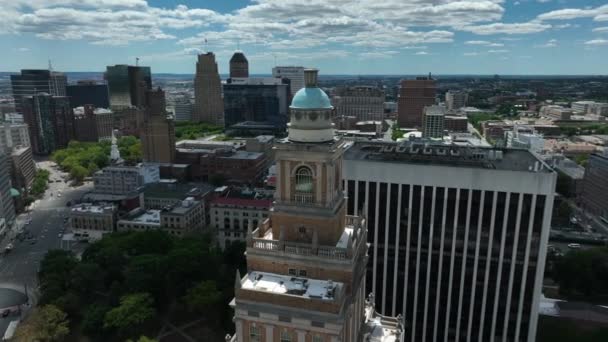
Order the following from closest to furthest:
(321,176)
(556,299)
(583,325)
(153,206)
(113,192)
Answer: (321,176) < (583,325) < (556,299) < (153,206) < (113,192)

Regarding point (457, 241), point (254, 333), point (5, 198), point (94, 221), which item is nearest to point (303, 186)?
point (254, 333)

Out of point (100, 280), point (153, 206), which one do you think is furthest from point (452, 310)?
point (153, 206)

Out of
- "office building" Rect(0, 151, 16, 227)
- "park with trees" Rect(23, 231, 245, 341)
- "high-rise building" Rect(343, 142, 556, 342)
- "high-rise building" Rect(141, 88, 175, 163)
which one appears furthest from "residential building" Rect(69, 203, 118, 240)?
"high-rise building" Rect(343, 142, 556, 342)

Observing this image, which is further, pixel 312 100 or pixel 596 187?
pixel 596 187

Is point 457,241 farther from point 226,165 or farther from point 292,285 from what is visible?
point 226,165

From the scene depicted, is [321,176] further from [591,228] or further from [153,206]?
[591,228]

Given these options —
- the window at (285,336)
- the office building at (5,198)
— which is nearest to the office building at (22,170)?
the office building at (5,198)
